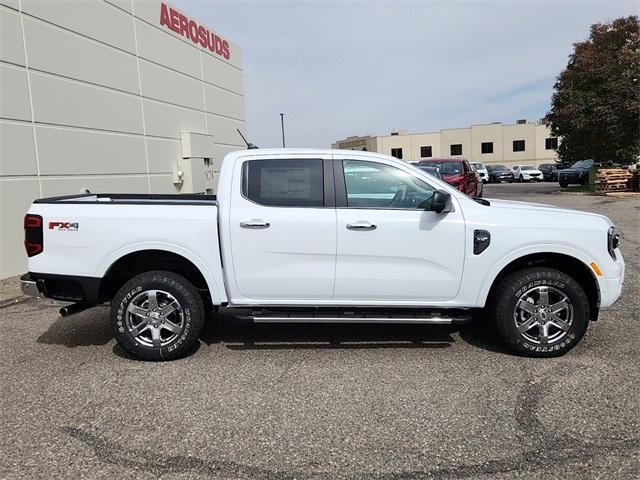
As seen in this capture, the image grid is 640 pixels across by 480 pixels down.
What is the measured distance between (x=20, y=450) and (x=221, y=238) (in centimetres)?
214

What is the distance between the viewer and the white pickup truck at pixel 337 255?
14.7 feet

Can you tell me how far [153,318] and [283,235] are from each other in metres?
1.39

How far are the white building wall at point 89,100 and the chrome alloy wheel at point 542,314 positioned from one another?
824cm

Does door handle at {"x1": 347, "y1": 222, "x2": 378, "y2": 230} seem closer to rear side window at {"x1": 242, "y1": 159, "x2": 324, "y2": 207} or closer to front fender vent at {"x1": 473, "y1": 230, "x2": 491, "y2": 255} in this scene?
rear side window at {"x1": 242, "y1": 159, "x2": 324, "y2": 207}

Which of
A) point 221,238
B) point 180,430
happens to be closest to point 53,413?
point 180,430

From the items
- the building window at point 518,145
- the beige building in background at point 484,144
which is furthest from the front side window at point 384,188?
the building window at point 518,145

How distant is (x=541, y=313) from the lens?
4.51 m

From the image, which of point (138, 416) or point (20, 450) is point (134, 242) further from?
point (20, 450)

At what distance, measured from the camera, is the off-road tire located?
4562 mm

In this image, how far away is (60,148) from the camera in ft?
32.8

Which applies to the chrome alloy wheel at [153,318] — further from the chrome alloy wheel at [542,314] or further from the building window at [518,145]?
the building window at [518,145]

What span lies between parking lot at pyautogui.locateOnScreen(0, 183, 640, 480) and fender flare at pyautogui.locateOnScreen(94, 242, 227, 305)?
699 millimetres

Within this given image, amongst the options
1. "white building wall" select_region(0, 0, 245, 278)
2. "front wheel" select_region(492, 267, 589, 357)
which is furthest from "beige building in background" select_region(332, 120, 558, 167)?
"front wheel" select_region(492, 267, 589, 357)

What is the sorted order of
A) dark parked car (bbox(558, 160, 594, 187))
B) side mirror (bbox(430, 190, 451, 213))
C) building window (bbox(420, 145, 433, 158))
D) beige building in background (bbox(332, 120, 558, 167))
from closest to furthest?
side mirror (bbox(430, 190, 451, 213)) < dark parked car (bbox(558, 160, 594, 187)) < beige building in background (bbox(332, 120, 558, 167)) < building window (bbox(420, 145, 433, 158))
